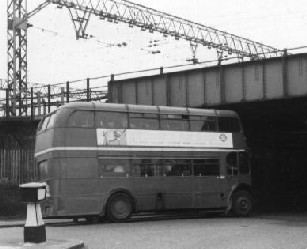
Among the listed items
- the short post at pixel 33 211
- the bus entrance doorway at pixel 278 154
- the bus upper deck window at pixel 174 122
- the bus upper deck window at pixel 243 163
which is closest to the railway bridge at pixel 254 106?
the bus entrance doorway at pixel 278 154

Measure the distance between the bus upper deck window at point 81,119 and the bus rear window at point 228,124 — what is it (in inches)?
210

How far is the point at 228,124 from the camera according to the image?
929 inches

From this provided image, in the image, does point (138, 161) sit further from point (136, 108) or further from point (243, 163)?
point (243, 163)

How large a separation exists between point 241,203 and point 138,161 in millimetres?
4712

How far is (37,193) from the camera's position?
11352 millimetres

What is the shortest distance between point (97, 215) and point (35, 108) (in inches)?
632

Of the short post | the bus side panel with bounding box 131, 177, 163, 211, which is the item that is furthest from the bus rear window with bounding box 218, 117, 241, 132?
the short post

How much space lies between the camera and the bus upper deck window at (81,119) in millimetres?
20141

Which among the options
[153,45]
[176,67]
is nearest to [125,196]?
[176,67]

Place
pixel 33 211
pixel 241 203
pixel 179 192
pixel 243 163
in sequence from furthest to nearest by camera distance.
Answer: pixel 243 163 < pixel 241 203 < pixel 179 192 < pixel 33 211

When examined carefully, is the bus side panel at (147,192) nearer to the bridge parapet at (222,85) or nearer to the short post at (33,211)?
the bridge parapet at (222,85)

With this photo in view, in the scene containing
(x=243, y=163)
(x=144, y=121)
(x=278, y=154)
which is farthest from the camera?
(x=278, y=154)

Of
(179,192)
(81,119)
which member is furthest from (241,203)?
(81,119)

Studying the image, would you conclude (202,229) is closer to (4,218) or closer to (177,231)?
(177,231)
